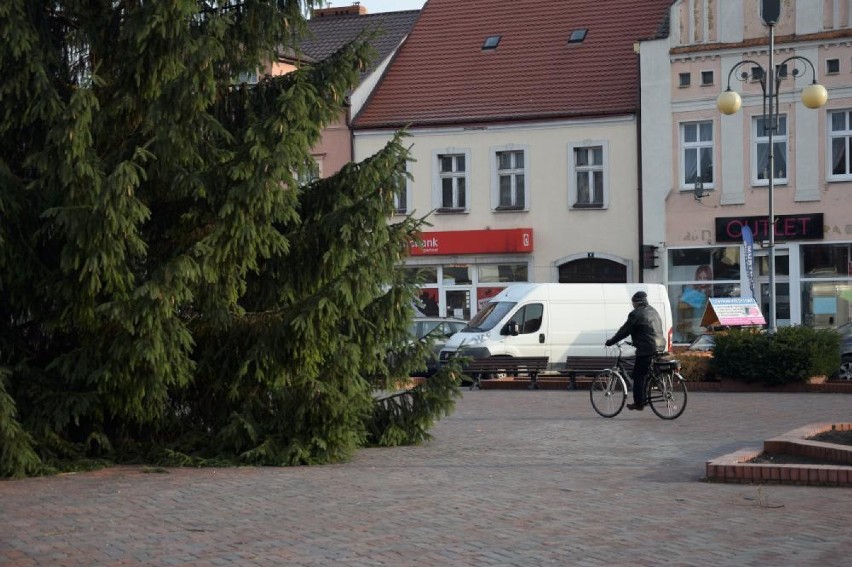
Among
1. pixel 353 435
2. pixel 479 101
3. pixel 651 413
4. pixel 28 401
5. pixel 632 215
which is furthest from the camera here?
pixel 479 101

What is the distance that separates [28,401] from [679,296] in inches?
1105

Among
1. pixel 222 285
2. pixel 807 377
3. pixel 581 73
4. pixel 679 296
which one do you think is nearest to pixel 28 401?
pixel 222 285

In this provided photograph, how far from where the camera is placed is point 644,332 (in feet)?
64.6

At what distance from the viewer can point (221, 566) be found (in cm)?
841

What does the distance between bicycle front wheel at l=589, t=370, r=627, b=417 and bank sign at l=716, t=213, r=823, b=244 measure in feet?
62.2

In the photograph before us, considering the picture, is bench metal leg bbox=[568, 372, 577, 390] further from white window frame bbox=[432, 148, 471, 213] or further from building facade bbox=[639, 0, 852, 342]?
white window frame bbox=[432, 148, 471, 213]

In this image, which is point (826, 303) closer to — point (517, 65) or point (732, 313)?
point (732, 313)

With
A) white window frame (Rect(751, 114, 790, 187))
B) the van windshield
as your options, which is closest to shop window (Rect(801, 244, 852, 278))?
white window frame (Rect(751, 114, 790, 187))

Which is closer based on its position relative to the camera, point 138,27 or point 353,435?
point 138,27

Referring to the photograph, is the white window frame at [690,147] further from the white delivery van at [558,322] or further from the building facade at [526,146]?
the white delivery van at [558,322]

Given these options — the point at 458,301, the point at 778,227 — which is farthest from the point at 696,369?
the point at 458,301

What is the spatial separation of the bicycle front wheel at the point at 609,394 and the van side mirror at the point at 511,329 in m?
10.2

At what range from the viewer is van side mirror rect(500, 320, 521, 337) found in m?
30.6

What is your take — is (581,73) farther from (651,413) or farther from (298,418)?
(298,418)
